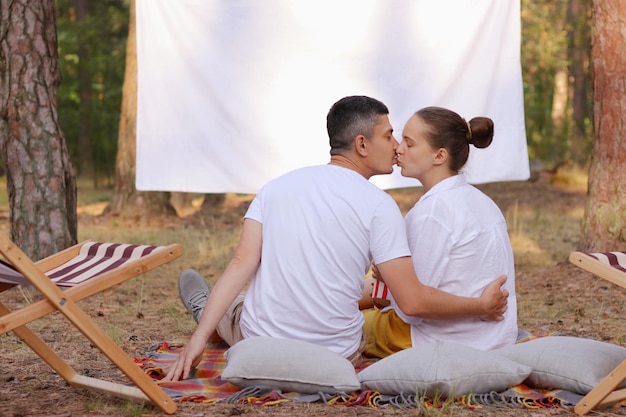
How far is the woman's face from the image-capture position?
3158 mm

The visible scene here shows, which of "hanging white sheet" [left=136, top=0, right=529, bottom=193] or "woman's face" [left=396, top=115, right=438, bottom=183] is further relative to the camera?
"hanging white sheet" [left=136, top=0, right=529, bottom=193]

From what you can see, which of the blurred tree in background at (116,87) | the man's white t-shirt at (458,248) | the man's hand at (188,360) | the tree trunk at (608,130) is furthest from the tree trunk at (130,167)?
the man's white t-shirt at (458,248)

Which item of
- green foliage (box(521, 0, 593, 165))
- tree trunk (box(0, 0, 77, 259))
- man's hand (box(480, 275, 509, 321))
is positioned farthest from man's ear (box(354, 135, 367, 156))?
green foliage (box(521, 0, 593, 165))

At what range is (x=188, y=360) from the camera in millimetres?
3043

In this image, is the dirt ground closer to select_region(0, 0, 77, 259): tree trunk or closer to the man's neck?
select_region(0, 0, 77, 259): tree trunk

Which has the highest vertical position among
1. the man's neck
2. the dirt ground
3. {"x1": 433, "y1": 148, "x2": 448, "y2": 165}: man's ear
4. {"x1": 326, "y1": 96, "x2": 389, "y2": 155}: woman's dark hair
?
{"x1": 326, "y1": 96, "x2": 389, "y2": 155}: woman's dark hair

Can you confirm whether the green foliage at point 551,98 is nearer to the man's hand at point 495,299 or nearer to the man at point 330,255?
the man's hand at point 495,299

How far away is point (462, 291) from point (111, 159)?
12.0 meters

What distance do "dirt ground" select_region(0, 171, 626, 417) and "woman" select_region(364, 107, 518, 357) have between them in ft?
1.34

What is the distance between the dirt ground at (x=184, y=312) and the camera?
9.29 feet

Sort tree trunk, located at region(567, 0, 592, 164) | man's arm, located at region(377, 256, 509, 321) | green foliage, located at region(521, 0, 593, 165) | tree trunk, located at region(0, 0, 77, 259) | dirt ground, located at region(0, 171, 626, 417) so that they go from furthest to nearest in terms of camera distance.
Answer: green foliage, located at region(521, 0, 593, 165), tree trunk, located at region(567, 0, 592, 164), tree trunk, located at region(0, 0, 77, 259), man's arm, located at region(377, 256, 509, 321), dirt ground, located at region(0, 171, 626, 417)

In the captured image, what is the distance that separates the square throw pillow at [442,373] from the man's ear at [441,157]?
23.3 inches

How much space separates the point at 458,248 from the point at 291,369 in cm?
66

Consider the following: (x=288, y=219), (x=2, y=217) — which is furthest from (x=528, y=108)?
(x=288, y=219)
